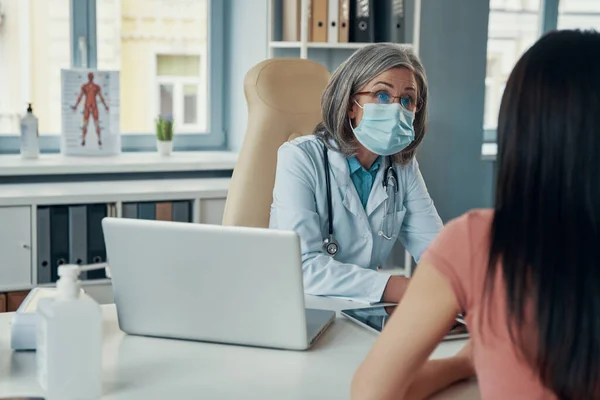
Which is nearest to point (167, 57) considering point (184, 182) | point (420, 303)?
point (184, 182)

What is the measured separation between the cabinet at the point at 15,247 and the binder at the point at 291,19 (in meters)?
1.21

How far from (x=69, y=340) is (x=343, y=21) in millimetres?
2399

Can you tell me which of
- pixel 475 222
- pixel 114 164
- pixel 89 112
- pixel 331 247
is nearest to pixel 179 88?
pixel 89 112

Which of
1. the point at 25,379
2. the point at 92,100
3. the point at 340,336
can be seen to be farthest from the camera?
the point at 92,100

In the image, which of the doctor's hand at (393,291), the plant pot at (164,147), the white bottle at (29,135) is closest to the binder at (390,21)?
the plant pot at (164,147)

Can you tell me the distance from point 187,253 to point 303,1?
2042mm

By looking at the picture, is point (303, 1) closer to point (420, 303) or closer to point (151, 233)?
point (151, 233)

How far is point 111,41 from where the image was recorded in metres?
3.53

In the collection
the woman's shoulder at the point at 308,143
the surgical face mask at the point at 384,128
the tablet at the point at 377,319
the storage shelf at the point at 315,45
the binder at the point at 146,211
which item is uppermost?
the storage shelf at the point at 315,45

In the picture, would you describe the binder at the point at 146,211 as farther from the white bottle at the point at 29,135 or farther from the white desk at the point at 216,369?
the white desk at the point at 216,369

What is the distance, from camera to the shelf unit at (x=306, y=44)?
323 centimetres

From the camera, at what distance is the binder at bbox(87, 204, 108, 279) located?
3008 millimetres

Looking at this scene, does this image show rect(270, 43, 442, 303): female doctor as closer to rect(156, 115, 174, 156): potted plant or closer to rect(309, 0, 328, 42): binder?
rect(309, 0, 328, 42): binder

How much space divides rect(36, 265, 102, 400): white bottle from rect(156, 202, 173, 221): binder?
1900mm
